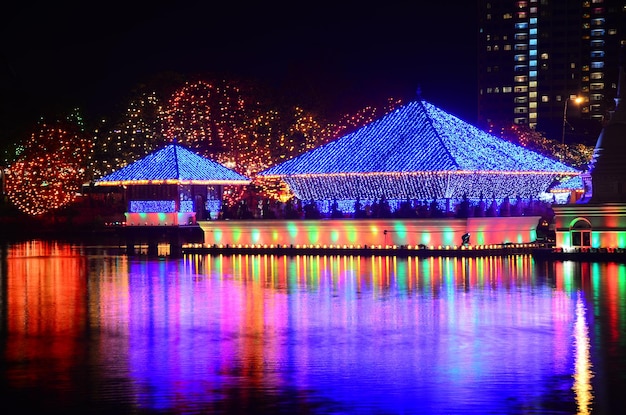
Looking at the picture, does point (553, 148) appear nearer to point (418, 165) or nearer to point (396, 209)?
point (396, 209)

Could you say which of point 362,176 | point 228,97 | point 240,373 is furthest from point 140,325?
point 228,97

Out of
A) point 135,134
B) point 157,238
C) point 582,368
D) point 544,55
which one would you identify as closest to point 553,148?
point 135,134

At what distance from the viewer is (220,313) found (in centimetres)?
2020

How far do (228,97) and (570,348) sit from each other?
51.6 m

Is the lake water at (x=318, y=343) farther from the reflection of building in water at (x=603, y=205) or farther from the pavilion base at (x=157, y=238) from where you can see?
the pavilion base at (x=157, y=238)

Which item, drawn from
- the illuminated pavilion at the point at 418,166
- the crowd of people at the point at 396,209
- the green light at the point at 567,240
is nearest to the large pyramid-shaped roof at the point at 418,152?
the illuminated pavilion at the point at 418,166

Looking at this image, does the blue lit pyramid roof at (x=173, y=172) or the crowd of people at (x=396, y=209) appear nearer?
the crowd of people at (x=396, y=209)

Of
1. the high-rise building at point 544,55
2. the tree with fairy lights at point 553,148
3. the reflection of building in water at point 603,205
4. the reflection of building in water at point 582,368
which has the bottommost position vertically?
the reflection of building in water at point 582,368

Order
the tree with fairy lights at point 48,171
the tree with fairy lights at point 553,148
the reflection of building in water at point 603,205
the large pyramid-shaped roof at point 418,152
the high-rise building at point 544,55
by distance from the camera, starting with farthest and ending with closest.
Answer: the high-rise building at point 544,55, the tree with fairy lights at point 553,148, the tree with fairy lights at point 48,171, the large pyramid-shaped roof at point 418,152, the reflection of building in water at point 603,205

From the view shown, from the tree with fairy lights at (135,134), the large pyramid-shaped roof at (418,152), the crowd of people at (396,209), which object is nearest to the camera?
the crowd of people at (396,209)

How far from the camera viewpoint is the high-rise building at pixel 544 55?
537 feet

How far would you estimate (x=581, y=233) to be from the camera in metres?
35.8

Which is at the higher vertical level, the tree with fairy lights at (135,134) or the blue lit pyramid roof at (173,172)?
the tree with fairy lights at (135,134)

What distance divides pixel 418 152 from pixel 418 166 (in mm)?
1108
